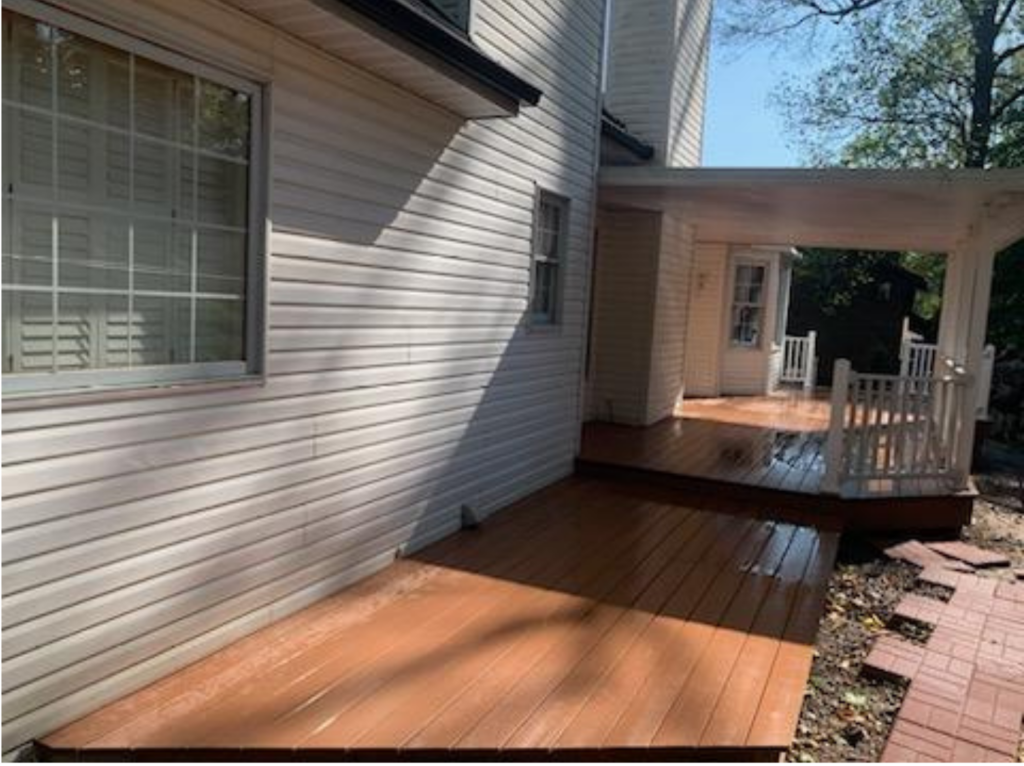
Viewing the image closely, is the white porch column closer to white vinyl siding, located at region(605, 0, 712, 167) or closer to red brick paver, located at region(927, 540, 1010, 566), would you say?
red brick paver, located at region(927, 540, 1010, 566)

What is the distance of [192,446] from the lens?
3113mm

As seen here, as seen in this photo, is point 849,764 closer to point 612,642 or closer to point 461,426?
point 612,642

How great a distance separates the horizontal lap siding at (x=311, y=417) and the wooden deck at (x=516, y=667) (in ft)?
0.75

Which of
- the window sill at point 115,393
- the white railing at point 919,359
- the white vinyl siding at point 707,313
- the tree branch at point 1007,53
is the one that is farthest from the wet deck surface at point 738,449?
the tree branch at point 1007,53

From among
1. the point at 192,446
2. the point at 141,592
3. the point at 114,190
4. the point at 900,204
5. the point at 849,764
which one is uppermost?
the point at 900,204

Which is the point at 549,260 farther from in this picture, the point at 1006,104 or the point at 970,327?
the point at 1006,104

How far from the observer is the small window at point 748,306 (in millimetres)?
12266

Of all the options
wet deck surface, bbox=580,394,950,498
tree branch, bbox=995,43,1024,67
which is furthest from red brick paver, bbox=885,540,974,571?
tree branch, bbox=995,43,1024,67

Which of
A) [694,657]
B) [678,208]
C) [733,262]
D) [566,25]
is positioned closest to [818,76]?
[733,262]

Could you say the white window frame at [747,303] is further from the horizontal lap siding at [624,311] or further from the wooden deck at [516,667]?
the wooden deck at [516,667]

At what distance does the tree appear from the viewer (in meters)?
15.5

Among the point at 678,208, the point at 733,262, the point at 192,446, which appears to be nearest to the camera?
the point at 192,446

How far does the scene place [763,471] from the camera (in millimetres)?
6934

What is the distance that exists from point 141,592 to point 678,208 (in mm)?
6943
